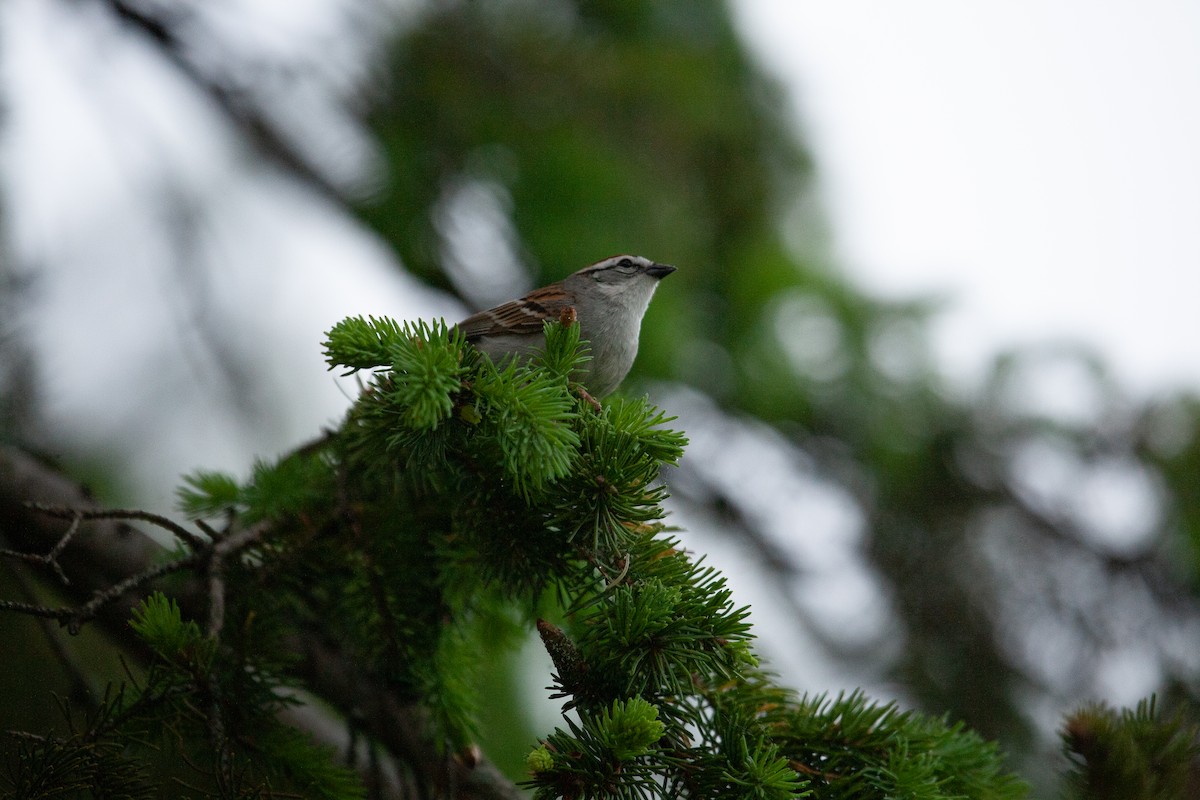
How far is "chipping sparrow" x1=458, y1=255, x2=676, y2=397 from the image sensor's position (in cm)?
288

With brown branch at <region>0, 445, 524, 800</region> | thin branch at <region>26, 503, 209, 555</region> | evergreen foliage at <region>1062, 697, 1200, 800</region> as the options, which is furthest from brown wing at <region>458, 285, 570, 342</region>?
evergreen foliage at <region>1062, 697, 1200, 800</region>

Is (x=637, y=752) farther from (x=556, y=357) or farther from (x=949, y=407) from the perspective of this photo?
(x=949, y=407)

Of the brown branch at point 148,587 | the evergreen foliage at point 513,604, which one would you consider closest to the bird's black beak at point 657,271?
the evergreen foliage at point 513,604

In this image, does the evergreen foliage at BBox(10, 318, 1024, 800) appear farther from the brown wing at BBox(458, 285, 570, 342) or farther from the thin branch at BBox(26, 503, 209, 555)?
the brown wing at BBox(458, 285, 570, 342)

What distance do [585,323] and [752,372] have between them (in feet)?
7.22

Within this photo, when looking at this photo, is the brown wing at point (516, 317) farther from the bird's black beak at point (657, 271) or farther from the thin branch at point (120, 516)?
the thin branch at point (120, 516)

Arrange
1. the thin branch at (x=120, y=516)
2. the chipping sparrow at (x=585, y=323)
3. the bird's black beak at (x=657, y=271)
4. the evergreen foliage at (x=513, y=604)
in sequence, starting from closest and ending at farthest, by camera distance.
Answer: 1. the evergreen foliage at (x=513, y=604)
2. the thin branch at (x=120, y=516)
3. the chipping sparrow at (x=585, y=323)
4. the bird's black beak at (x=657, y=271)

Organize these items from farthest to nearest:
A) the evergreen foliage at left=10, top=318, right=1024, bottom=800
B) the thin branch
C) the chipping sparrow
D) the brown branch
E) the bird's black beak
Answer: the bird's black beak < the chipping sparrow < the brown branch < the thin branch < the evergreen foliage at left=10, top=318, right=1024, bottom=800

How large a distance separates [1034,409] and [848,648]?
1.75m

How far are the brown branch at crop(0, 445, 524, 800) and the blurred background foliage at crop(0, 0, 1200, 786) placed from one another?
1.31 m

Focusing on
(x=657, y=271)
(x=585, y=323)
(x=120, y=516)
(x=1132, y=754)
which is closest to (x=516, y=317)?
(x=585, y=323)

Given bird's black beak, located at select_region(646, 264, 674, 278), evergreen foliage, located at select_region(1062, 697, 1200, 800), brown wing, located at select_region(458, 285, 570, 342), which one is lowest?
evergreen foliage, located at select_region(1062, 697, 1200, 800)

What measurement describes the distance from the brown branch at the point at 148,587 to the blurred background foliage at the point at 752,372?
1.31 m

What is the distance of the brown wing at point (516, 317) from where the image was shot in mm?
2883
